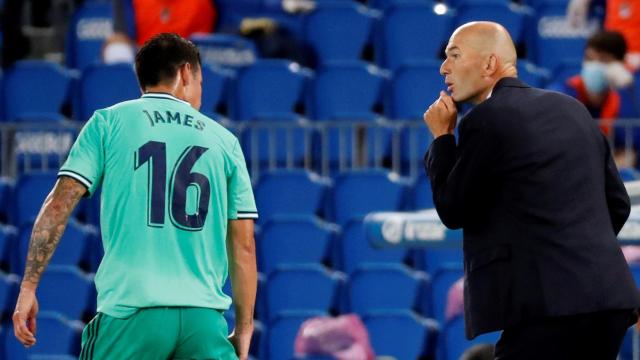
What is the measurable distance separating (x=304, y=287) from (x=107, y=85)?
2.12 metres

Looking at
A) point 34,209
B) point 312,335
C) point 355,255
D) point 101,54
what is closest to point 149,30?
point 101,54

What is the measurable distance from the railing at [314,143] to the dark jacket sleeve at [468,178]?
5532 mm

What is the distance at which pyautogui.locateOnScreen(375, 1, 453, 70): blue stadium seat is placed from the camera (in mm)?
10859

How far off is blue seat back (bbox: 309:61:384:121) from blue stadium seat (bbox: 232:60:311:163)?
139 mm

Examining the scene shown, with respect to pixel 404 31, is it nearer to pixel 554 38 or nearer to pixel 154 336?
pixel 554 38

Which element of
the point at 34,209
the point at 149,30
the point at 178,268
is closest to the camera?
the point at 178,268

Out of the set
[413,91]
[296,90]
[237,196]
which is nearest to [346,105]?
[296,90]

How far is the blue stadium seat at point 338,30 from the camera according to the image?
35.9 ft

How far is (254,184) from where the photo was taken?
9875mm

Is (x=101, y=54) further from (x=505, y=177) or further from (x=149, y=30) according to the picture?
(x=505, y=177)

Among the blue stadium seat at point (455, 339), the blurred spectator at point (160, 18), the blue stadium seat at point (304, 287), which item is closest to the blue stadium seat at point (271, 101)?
the blurred spectator at point (160, 18)

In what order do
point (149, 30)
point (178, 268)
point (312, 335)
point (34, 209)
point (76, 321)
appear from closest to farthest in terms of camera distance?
1. point (178, 268)
2. point (312, 335)
3. point (76, 321)
4. point (34, 209)
5. point (149, 30)

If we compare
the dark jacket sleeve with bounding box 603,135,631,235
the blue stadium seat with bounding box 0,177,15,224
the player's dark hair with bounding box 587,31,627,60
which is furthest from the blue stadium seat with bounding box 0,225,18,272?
the dark jacket sleeve with bounding box 603,135,631,235

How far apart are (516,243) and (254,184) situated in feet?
18.7
